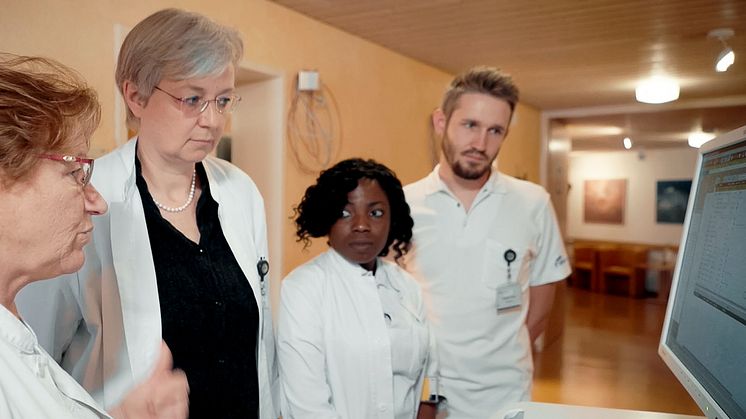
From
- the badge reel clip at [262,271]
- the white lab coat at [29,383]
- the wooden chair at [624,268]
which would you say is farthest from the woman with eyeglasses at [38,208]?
the wooden chair at [624,268]

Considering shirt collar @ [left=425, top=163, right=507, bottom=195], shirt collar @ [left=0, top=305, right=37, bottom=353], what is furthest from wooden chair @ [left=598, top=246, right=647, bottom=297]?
shirt collar @ [left=0, top=305, right=37, bottom=353]

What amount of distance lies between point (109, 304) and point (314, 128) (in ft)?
8.11

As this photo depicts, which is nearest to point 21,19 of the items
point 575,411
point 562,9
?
point 575,411

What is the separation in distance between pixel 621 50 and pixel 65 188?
436cm

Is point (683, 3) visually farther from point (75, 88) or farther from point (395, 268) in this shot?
point (75, 88)

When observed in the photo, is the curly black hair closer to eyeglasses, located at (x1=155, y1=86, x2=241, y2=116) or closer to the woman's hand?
eyeglasses, located at (x1=155, y1=86, x2=241, y2=116)

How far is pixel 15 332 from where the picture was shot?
0.78 metres

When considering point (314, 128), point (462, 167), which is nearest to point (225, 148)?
point (314, 128)

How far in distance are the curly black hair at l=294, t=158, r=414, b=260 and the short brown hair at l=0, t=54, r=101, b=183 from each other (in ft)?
2.42

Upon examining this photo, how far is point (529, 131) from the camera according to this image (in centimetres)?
715

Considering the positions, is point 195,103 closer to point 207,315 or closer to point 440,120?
point 207,315

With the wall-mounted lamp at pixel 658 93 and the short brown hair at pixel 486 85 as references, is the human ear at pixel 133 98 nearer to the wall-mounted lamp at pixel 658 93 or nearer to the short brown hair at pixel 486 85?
the short brown hair at pixel 486 85

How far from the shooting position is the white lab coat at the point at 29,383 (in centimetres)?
74

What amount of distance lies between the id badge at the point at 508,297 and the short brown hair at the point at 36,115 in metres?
1.37
